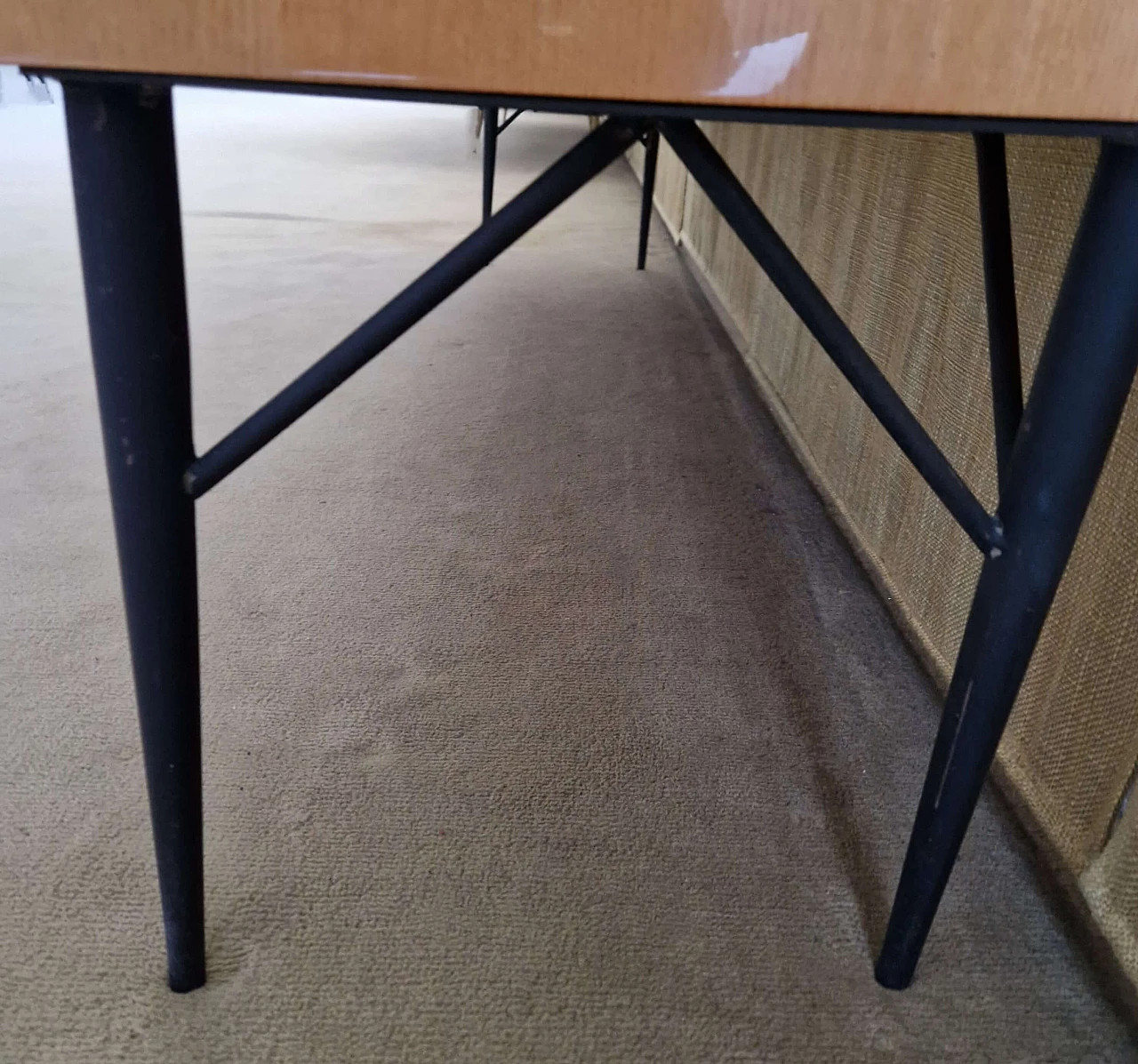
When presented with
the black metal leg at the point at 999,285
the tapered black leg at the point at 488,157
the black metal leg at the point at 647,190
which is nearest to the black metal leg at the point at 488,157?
the tapered black leg at the point at 488,157

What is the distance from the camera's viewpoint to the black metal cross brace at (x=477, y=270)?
38 cm

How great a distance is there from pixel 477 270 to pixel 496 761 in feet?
1.47

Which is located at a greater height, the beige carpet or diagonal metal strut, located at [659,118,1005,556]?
diagonal metal strut, located at [659,118,1005,556]

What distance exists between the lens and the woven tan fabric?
24.4 inches

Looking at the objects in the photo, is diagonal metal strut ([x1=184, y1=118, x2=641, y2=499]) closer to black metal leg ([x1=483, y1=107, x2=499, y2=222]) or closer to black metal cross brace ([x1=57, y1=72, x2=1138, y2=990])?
black metal cross brace ([x1=57, y1=72, x2=1138, y2=990])

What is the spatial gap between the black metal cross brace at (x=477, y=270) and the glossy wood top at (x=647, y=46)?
0.6 inches

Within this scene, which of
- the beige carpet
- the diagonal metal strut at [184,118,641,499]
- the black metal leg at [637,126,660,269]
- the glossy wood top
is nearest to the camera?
the glossy wood top

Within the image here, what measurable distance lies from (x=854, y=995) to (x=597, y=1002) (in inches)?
6.4

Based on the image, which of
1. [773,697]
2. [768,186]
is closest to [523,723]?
[773,697]

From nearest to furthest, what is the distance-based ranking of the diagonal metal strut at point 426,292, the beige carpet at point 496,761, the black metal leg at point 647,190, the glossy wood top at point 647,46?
the glossy wood top at point 647,46, the diagonal metal strut at point 426,292, the beige carpet at point 496,761, the black metal leg at point 647,190

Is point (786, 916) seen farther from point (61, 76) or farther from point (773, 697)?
point (61, 76)

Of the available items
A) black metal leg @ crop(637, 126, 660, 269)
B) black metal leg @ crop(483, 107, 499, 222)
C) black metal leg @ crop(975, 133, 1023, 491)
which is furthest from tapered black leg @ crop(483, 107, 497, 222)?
black metal leg @ crop(975, 133, 1023, 491)

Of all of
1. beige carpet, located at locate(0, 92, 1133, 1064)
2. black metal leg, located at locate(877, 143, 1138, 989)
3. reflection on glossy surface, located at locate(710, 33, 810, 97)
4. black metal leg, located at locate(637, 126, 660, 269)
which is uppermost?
reflection on glossy surface, located at locate(710, 33, 810, 97)

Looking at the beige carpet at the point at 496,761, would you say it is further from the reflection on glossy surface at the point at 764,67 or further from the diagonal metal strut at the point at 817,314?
the reflection on glossy surface at the point at 764,67
